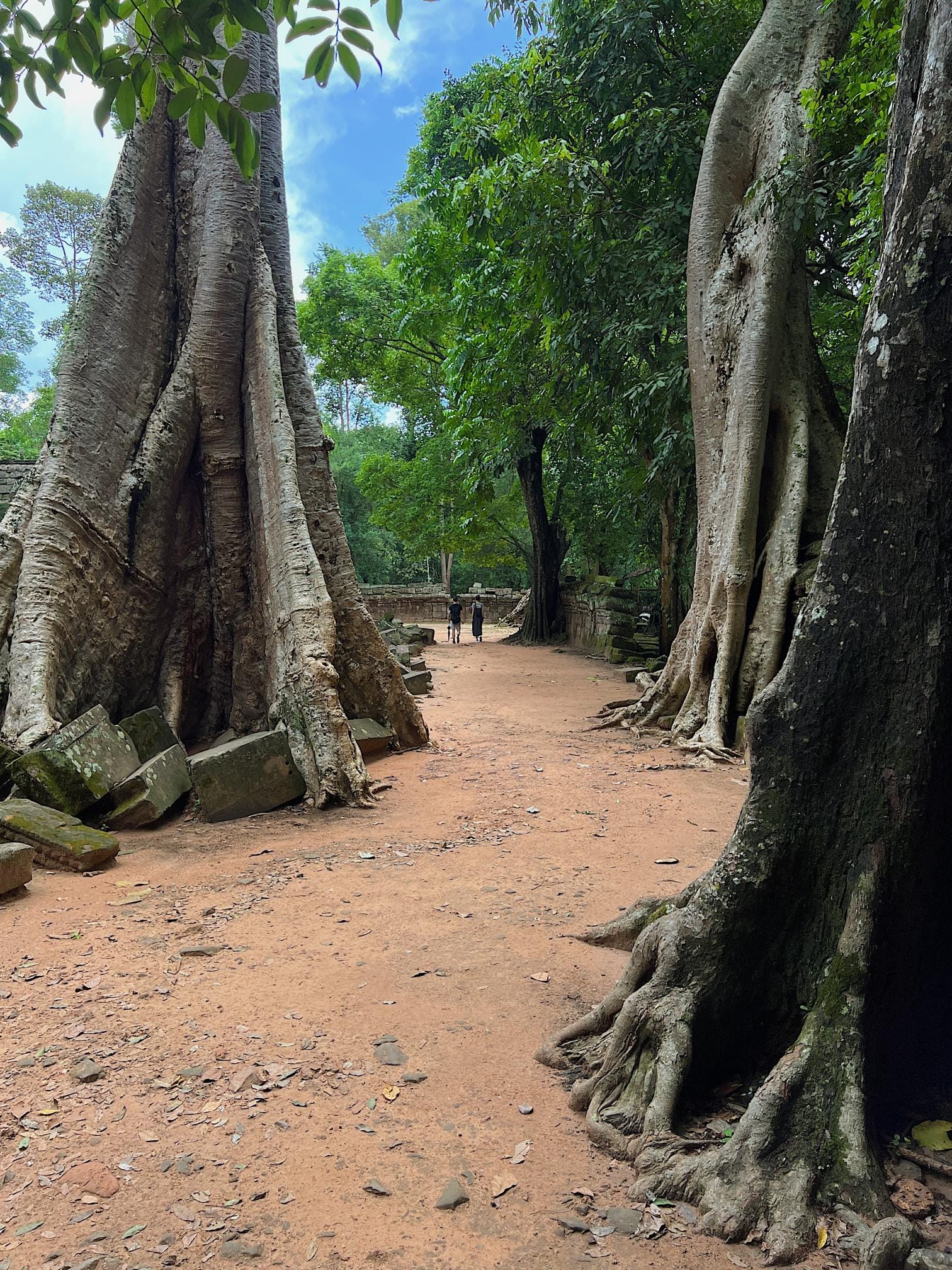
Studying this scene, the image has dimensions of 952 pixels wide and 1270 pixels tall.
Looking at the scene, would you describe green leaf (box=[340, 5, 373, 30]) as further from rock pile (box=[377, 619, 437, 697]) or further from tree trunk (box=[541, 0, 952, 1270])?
rock pile (box=[377, 619, 437, 697])

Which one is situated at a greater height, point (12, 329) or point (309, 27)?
point (12, 329)

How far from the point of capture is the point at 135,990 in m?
3.03

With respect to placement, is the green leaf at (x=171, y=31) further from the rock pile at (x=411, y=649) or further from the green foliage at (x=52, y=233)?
the green foliage at (x=52, y=233)

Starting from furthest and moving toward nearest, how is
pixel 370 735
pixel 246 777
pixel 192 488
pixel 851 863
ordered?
pixel 192 488 < pixel 370 735 < pixel 246 777 < pixel 851 863

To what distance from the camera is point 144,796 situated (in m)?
5.12

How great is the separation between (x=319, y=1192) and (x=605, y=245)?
10799 millimetres

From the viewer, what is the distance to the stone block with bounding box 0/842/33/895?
376 centimetres

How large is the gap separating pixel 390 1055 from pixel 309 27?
307cm

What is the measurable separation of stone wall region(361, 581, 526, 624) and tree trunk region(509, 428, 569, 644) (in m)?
8.07

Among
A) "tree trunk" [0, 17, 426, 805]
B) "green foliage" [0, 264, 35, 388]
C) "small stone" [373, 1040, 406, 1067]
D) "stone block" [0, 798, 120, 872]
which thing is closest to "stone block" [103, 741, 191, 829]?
"stone block" [0, 798, 120, 872]

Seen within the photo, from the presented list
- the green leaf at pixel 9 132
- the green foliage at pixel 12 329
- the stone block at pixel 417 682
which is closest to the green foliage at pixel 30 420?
the green foliage at pixel 12 329

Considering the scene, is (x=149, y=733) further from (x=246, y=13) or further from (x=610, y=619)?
(x=610, y=619)

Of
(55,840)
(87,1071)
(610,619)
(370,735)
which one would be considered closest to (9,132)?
(87,1071)

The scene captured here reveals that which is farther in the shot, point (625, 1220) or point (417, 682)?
point (417, 682)
